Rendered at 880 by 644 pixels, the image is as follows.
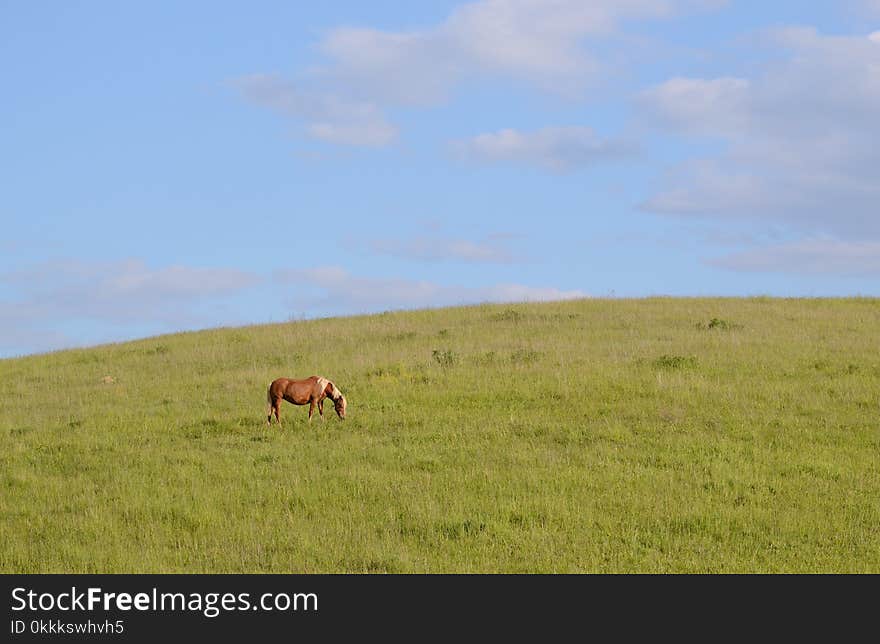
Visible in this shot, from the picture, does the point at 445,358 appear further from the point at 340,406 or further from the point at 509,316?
the point at 509,316

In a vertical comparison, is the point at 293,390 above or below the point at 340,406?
→ above

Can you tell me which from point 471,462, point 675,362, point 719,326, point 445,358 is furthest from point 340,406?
point 719,326

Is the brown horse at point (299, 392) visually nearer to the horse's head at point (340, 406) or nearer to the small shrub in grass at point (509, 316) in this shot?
the horse's head at point (340, 406)

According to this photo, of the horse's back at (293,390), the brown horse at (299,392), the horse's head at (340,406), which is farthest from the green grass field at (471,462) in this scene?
the horse's back at (293,390)

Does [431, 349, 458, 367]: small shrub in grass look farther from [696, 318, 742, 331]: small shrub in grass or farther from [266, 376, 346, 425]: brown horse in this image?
[696, 318, 742, 331]: small shrub in grass

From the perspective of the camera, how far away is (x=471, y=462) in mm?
19312

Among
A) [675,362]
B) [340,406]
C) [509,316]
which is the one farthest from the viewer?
[509,316]

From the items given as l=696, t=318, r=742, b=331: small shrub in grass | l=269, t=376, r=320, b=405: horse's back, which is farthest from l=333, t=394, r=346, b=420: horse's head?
l=696, t=318, r=742, b=331: small shrub in grass

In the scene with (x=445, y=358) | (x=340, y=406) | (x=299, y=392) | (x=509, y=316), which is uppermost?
(x=509, y=316)

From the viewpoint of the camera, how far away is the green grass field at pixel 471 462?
49.6ft

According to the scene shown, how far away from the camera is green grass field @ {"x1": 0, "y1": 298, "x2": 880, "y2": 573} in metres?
15.1
